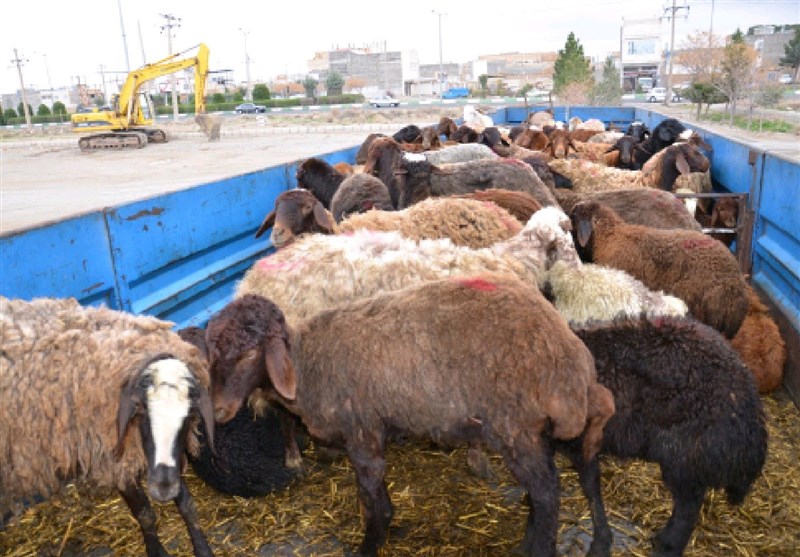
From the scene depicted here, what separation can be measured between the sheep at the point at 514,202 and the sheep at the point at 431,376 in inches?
98.4

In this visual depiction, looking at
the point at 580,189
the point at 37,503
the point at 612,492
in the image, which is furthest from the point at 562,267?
the point at 580,189

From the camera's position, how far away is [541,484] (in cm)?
289

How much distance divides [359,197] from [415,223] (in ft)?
5.14

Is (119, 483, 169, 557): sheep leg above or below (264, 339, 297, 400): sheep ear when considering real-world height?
below

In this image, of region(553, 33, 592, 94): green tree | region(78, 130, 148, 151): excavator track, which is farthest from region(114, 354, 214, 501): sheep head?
region(553, 33, 592, 94): green tree

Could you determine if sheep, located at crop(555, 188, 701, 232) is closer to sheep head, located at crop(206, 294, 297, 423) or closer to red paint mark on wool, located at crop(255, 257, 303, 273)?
red paint mark on wool, located at crop(255, 257, 303, 273)

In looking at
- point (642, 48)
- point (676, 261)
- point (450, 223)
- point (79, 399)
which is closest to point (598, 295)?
point (676, 261)

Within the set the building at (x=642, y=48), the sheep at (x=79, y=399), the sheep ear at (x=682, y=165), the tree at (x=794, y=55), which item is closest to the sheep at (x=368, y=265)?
the sheep at (x=79, y=399)

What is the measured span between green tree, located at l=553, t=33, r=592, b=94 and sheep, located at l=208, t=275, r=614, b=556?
39.5m

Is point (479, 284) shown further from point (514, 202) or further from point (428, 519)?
point (514, 202)

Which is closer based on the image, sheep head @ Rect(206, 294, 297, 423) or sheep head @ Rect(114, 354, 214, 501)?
sheep head @ Rect(114, 354, 214, 501)

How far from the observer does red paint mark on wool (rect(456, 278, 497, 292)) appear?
3.10 metres

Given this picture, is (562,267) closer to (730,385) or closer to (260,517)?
(730,385)

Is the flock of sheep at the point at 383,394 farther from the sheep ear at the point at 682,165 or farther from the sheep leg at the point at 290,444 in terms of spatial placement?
the sheep ear at the point at 682,165
